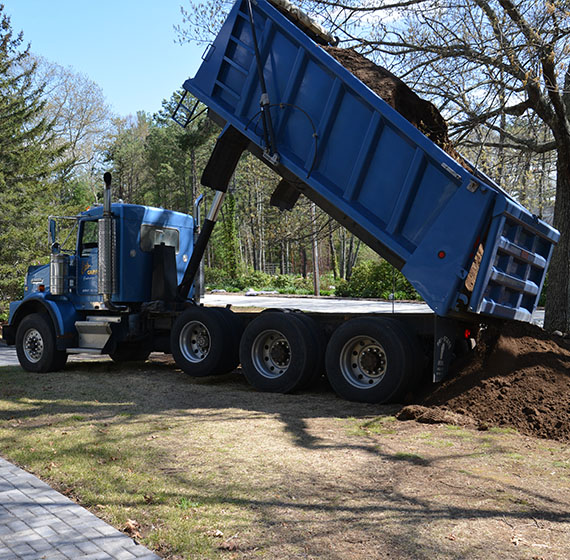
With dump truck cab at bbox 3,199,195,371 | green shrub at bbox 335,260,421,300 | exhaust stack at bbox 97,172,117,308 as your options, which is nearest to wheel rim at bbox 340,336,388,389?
dump truck cab at bbox 3,199,195,371

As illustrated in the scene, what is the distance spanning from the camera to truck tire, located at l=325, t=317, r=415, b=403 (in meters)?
7.89

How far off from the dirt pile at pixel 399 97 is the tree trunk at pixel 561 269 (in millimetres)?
3363

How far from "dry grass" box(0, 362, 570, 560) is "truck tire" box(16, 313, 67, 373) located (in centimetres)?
287

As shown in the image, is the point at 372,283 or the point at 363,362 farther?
the point at 372,283

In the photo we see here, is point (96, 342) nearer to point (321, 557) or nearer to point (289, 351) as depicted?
point (289, 351)

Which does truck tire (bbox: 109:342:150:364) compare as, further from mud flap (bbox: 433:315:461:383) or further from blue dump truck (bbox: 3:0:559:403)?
mud flap (bbox: 433:315:461:383)

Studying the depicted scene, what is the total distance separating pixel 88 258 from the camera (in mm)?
11516

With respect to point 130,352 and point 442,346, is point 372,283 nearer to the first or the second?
point 130,352

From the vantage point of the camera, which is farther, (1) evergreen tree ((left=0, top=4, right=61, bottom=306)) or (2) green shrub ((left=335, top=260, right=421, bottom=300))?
(2) green shrub ((left=335, top=260, right=421, bottom=300))

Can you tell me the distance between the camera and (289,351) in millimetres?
9164

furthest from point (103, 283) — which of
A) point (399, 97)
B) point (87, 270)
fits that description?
point (399, 97)

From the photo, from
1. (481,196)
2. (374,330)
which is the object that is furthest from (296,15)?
(374,330)

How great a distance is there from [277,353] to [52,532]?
5.35 meters

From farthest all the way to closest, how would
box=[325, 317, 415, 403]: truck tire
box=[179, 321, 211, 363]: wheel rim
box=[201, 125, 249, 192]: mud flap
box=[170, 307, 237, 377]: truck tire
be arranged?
box=[179, 321, 211, 363]: wheel rim < box=[170, 307, 237, 377]: truck tire < box=[201, 125, 249, 192]: mud flap < box=[325, 317, 415, 403]: truck tire
